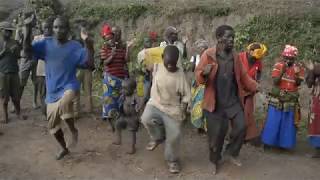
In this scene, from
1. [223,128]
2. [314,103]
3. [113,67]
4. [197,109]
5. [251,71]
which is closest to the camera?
[223,128]

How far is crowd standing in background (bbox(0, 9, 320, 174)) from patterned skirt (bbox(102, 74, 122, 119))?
0.05 feet

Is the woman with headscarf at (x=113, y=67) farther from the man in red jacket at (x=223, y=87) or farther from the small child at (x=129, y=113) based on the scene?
the man in red jacket at (x=223, y=87)

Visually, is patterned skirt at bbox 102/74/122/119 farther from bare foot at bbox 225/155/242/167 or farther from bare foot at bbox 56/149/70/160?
bare foot at bbox 225/155/242/167

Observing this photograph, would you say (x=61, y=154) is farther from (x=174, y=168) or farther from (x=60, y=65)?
(x=174, y=168)

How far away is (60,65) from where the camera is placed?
20.4 ft

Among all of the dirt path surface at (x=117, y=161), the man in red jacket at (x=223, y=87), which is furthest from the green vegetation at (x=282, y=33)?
the man in red jacket at (x=223, y=87)

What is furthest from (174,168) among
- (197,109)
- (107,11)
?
(107,11)

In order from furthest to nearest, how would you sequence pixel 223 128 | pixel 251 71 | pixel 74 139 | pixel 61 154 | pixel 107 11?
pixel 107 11 → pixel 251 71 → pixel 74 139 → pixel 61 154 → pixel 223 128

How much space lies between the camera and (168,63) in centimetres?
618

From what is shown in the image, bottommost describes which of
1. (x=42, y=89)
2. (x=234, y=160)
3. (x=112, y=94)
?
(x=234, y=160)

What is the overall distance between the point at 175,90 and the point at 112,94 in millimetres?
1671

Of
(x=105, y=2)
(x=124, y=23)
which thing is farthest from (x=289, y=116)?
(x=105, y=2)

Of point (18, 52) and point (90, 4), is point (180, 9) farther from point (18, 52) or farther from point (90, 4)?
point (18, 52)

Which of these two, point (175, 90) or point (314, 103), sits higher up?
point (175, 90)
